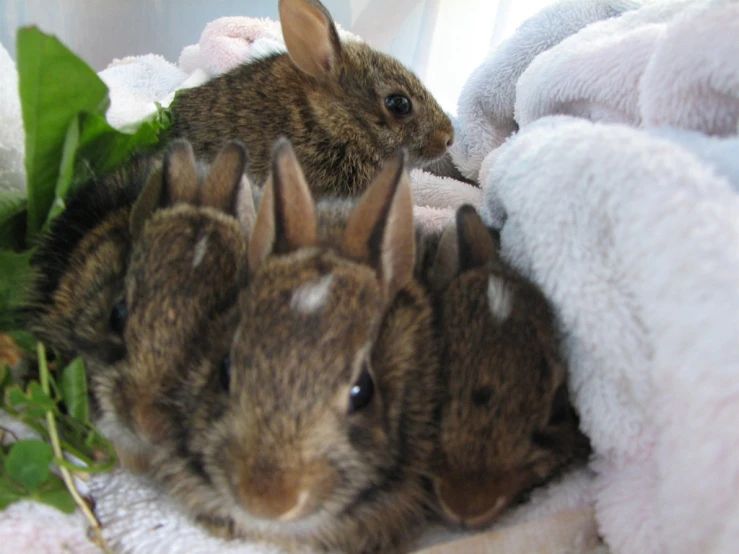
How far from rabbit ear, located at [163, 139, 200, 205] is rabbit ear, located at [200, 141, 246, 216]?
0.02 m

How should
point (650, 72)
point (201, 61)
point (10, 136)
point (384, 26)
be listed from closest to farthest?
1. point (650, 72)
2. point (10, 136)
3. point (201, 61)
4. point (384, 26)

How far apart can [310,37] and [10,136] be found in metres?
0.85

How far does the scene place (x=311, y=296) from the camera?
89cm

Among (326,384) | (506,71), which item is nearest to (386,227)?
(326,384)

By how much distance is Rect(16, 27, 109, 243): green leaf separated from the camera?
1.04 m

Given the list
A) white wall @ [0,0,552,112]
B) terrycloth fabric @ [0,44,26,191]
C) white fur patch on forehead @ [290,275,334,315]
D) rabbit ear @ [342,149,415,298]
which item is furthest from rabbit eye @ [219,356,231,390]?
white wall @ [0,0,552,112]

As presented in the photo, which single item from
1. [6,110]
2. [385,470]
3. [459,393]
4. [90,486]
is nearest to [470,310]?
[459,393]

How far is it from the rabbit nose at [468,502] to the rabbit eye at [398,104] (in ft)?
4.12

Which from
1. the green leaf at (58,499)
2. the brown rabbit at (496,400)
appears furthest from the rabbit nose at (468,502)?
the green leaf at (58,499)

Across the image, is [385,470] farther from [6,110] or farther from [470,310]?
[6,110]

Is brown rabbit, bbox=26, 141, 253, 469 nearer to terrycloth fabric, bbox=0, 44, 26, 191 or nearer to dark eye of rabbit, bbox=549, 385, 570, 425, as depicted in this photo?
terrycloth fabric, bbox=0, 44, 26, 191

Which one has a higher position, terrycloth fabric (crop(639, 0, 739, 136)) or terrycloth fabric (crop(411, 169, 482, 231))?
terrycloth fabric (crop(639, 0, 739, 136))

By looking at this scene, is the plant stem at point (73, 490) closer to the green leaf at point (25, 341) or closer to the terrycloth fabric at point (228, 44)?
the green leaf at point (25, 341)

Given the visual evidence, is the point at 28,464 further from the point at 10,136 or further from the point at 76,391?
the point at 10,136
